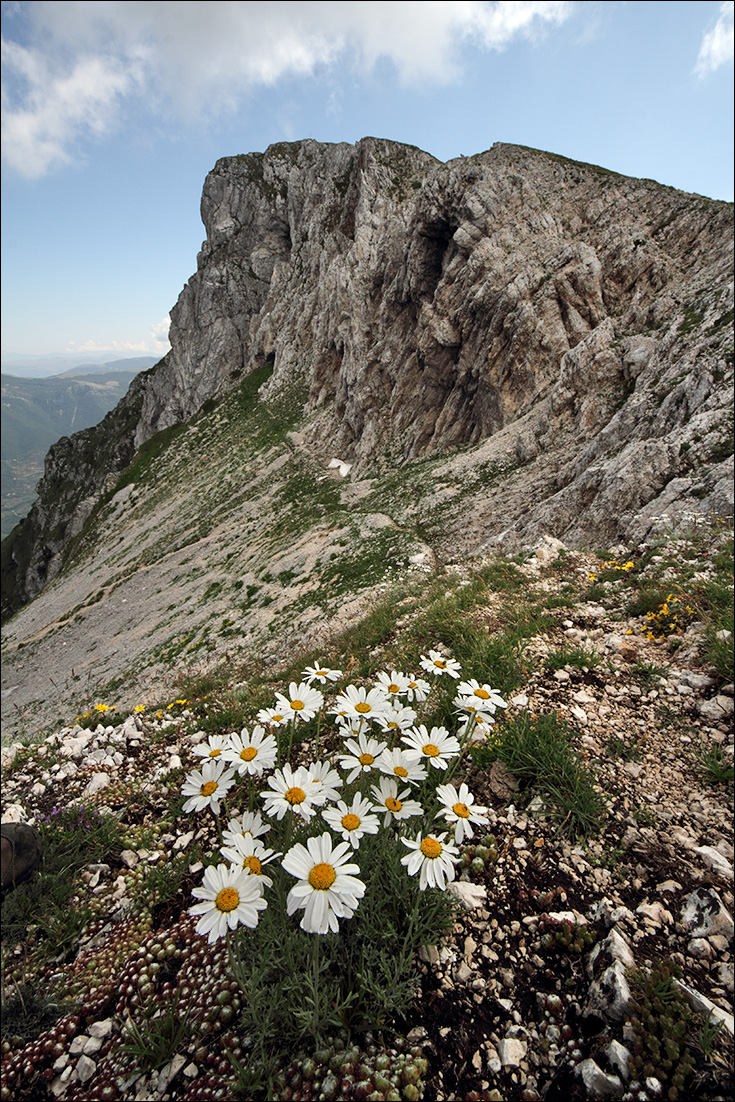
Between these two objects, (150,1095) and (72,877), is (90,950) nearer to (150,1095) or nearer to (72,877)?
(72,877)

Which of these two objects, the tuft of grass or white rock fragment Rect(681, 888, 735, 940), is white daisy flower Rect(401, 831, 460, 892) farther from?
the tuft of grass

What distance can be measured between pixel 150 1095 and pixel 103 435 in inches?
5184

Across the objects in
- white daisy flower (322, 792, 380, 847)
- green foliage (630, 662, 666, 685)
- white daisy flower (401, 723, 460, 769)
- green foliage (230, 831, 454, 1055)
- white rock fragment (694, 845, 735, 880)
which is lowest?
white rock fragment (694, 845, 735, 880)

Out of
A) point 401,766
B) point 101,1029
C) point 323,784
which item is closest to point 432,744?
point 401,766

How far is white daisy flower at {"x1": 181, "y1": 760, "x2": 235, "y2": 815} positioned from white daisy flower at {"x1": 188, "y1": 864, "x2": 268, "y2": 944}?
20.5 inches

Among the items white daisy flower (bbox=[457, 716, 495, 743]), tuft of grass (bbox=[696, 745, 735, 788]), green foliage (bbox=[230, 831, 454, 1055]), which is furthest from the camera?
white daisy flower (bbox=[457, 716, 495, 743])

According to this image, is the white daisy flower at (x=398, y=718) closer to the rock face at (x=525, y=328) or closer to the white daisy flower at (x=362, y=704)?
the white daisy flower at (x=362, y=704)

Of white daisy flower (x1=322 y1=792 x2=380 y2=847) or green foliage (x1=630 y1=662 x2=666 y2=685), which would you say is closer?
white daisy flower (x1=322 y1=792 x2=380 y2=847)

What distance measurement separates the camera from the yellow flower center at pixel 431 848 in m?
2.37

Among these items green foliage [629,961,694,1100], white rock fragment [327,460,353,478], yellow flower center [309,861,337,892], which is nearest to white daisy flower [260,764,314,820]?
yellow flower center [309,861,337,892]

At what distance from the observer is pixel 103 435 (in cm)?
11219

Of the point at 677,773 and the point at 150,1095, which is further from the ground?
the point at 150,1095

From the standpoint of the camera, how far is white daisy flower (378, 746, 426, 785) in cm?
264

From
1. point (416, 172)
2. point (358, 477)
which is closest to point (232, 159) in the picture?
point (416, 172)
